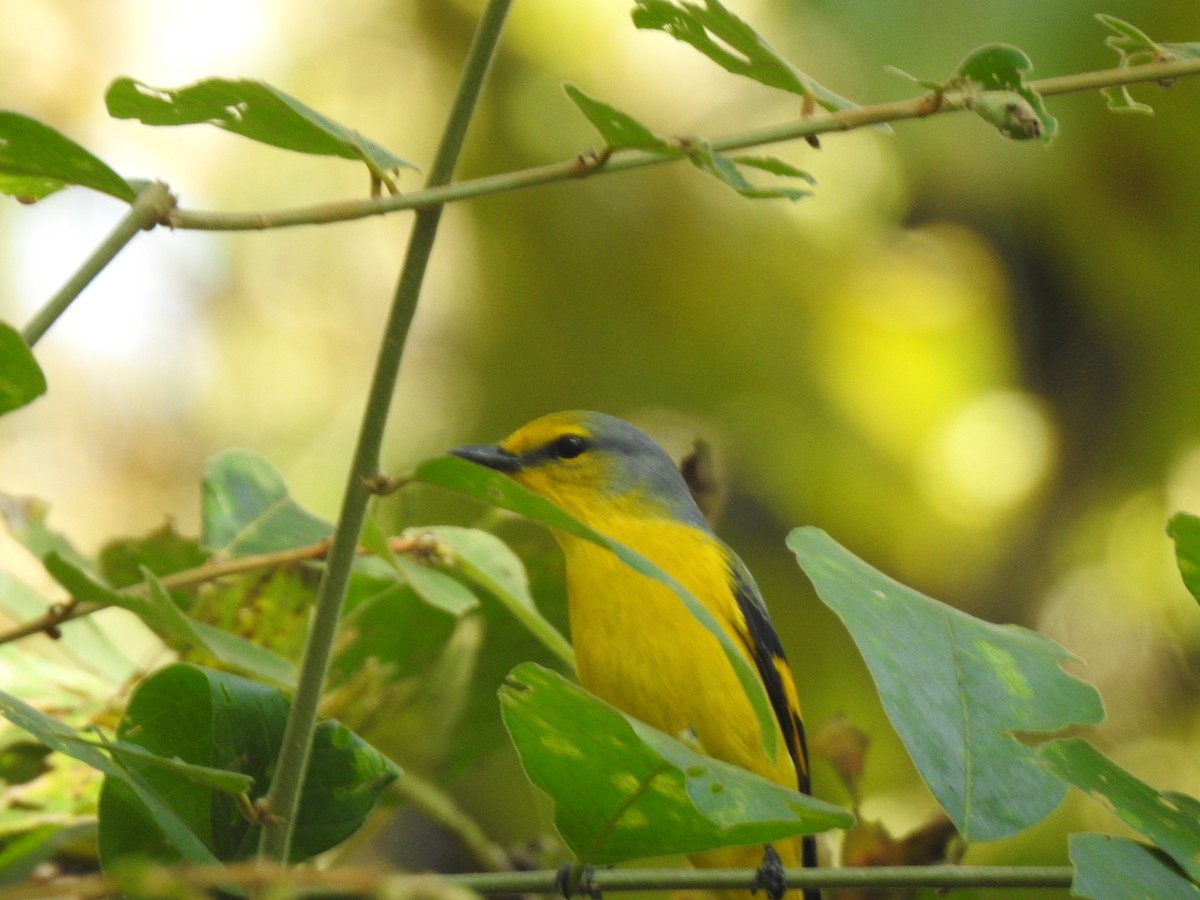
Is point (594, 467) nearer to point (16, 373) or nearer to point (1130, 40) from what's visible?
point (1130, 40)

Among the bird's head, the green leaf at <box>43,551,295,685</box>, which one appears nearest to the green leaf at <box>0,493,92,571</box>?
the green leaf at <box>43,551,295,685</box>

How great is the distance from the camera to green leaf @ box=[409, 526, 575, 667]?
1128mm

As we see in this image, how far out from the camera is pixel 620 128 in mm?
777

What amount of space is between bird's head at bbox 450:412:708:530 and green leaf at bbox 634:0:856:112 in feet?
3.69

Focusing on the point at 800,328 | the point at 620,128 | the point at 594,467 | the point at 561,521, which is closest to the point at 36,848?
the point at 561,521

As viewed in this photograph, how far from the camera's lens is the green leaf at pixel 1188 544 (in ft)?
2.84

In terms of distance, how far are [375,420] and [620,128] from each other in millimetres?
229

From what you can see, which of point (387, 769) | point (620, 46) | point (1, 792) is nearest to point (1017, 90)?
point (387, 769)

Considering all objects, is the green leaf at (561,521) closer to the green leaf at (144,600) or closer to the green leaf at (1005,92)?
the green leaf at (144,600)

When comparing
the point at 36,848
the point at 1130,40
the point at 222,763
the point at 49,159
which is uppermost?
the point at 1130,40

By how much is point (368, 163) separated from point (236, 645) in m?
0.42

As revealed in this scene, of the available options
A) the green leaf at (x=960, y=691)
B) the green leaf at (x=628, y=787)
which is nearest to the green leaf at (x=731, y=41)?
the green leaf at (x=960, y=691)

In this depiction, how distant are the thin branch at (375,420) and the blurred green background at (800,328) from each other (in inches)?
81.6

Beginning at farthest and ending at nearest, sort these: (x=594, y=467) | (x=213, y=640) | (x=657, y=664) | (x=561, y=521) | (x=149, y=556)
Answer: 1. (x=594, y=467)
2. (x=657, y=664)
3. (x=149, y=556)
4. (x=213, y=640)
5. (x=561, y=521)
